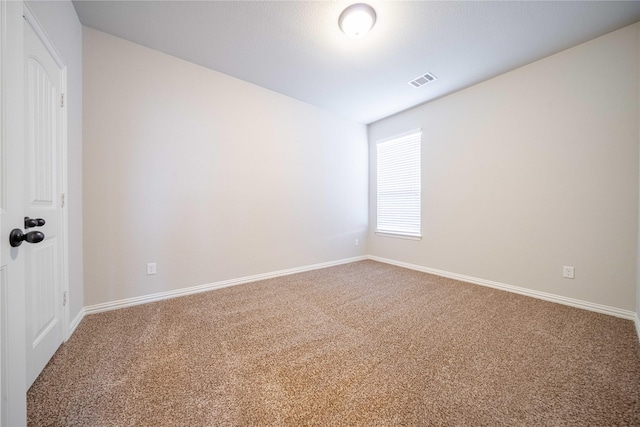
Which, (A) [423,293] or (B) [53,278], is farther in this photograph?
(A) [423,293]

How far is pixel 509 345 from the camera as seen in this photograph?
1.66 m

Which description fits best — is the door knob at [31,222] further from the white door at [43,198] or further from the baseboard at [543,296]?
the baseboard at [543,296]

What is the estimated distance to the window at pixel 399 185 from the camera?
3.73m

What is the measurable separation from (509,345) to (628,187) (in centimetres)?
186

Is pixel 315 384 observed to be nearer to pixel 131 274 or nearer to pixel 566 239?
pixel 131 274

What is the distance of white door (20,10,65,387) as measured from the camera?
1286 millimetres

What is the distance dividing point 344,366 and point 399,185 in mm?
3156

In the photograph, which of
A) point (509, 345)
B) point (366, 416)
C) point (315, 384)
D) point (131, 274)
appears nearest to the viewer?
point (366, 416)

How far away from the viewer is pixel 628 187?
81.2 inches

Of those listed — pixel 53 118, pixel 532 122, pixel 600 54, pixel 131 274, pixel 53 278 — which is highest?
pixel 600 54

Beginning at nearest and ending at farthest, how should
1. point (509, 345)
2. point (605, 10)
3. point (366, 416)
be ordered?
point (366, 416) < point (509, 345) < point (605, 10)

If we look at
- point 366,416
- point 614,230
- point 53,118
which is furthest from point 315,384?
point 614,230

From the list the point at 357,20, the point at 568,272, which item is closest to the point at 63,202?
the point at 357,20

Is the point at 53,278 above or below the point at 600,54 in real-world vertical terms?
below
